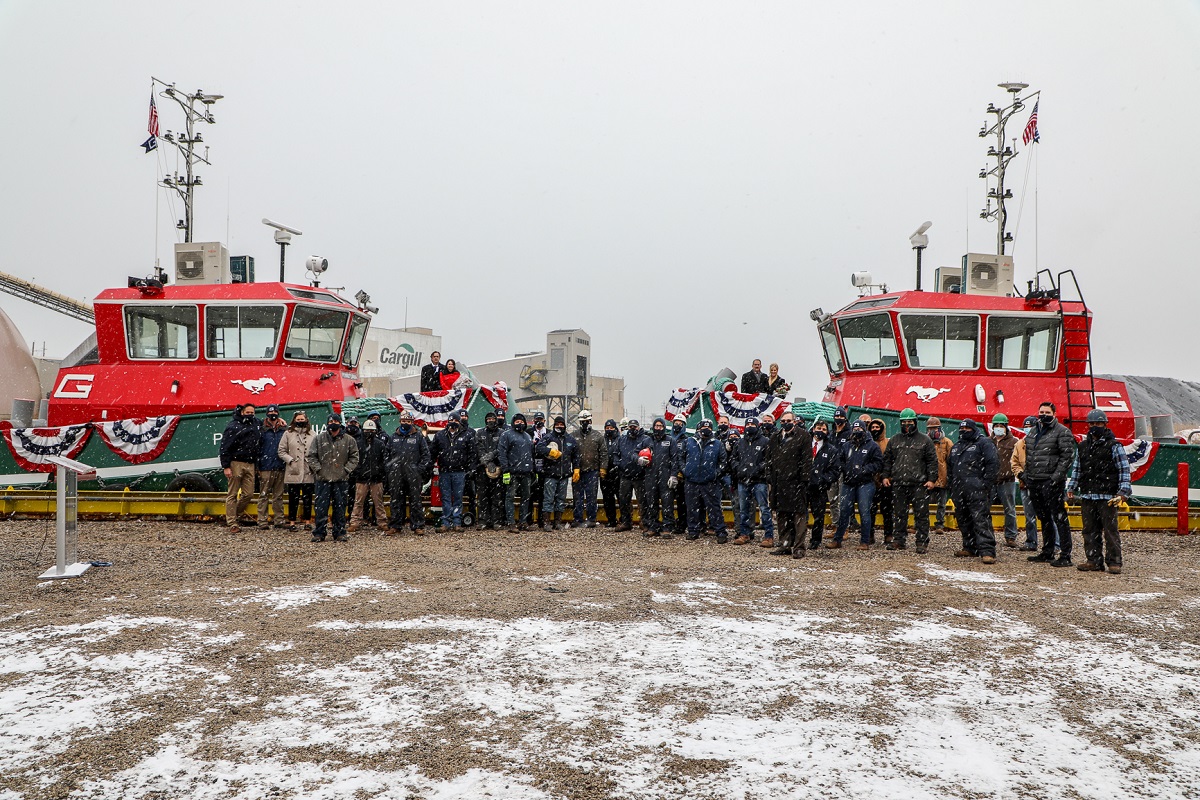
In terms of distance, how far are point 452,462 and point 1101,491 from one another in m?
7.66

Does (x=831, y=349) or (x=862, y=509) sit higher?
(x=831, y=349)

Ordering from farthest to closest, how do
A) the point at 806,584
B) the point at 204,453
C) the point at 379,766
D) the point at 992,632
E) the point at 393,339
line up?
the point at 393,339
the point at 204,453
the point at 806,584
the point at 992,632
the point at 379,766

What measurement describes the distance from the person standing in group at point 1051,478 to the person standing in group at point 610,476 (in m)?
5.37

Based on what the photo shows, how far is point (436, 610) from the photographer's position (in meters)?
6.25

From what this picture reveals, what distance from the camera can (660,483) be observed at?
1117cm

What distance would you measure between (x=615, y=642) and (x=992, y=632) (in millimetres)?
2700

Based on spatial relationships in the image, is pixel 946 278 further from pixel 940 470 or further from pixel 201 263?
pixel 201 263

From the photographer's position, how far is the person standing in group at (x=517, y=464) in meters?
11.2

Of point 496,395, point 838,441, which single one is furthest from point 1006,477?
point 496,395

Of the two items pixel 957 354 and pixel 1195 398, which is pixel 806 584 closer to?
pixel 957 354

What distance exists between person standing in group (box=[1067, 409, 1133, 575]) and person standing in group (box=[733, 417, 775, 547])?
348 cm

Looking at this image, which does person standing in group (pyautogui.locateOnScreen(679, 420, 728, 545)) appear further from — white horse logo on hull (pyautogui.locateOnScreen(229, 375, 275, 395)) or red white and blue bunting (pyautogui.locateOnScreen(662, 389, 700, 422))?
white horse logo on hull (pyautogui.locateOnScreen(229, 375, 275, 395))

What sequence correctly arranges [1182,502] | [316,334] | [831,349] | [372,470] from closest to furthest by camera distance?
[372,470] < [1182,502] < [316,334] < [831,349]

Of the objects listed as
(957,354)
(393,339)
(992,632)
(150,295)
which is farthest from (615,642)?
(393,339)
